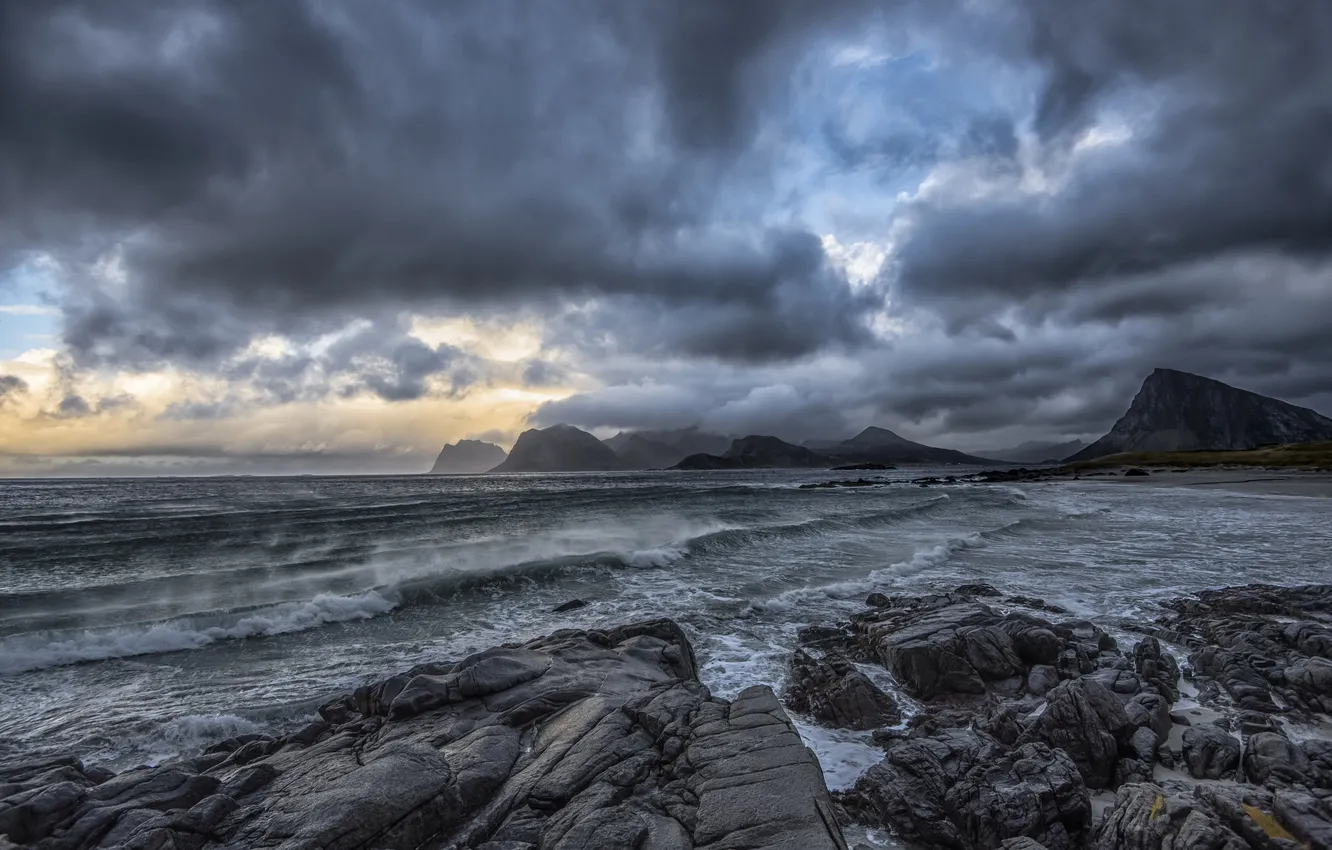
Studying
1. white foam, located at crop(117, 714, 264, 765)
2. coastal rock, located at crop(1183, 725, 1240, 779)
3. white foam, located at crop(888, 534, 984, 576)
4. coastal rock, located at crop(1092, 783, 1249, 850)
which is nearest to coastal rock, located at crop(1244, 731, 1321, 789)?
coastal rock, located at crop(1183, 725, 1240, 779)

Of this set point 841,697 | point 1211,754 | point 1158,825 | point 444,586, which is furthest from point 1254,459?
point 444,586

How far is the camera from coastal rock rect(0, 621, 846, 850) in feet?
21.4

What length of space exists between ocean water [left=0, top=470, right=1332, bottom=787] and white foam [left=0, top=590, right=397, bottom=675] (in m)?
0.06

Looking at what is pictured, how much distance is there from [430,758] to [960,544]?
29.9 m

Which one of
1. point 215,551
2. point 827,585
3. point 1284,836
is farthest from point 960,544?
point 215,551

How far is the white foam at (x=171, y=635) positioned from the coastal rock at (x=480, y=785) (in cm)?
873

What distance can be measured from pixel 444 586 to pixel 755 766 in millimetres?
18081

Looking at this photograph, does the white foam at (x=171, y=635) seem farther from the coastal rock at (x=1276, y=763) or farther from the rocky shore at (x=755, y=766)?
the coastal rock at (x=1276, y=763)

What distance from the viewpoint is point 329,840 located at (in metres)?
6.46

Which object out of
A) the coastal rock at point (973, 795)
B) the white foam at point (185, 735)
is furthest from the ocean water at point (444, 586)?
the coastal rock at point (973, 795)

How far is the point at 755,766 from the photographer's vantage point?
24.3 ft

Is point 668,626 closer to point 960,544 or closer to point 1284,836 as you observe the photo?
point 1284,836

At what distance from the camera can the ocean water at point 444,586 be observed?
1252 cm

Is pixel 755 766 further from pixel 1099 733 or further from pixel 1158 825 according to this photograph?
pixel 1099 733
